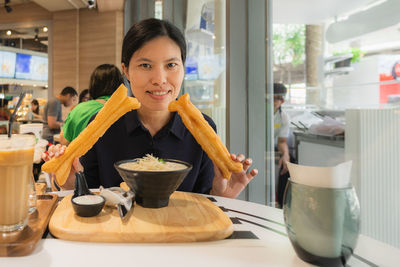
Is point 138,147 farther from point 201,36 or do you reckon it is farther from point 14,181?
point 201,36

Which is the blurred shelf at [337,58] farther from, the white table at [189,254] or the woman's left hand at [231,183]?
the white table at [189,254]

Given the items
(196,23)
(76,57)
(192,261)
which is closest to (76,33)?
(76,57)

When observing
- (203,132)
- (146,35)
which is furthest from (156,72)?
(203,132)

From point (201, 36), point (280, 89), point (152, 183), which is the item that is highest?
point (201, 36)

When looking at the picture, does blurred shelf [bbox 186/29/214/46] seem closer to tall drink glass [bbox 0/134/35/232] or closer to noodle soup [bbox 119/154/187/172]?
noodle soup [bbox 119/154/187/172]

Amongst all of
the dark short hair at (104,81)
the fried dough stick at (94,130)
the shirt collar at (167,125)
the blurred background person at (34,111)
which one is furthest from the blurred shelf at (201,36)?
the blurred background person at (34,111)

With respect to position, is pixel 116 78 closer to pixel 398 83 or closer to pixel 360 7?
pixel 360 7

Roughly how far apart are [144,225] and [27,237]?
0.28 m

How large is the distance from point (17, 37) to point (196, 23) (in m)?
6.64

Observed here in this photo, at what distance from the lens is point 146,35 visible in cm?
140

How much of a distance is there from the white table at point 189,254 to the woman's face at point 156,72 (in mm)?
818

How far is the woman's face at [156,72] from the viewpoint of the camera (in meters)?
1.37

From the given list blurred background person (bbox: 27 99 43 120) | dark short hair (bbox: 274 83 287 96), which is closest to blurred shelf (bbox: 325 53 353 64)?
dark short hair (bbox: 274 83 287 96)

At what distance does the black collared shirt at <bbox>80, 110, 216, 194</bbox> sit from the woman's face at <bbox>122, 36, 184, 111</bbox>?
5.6 inches
